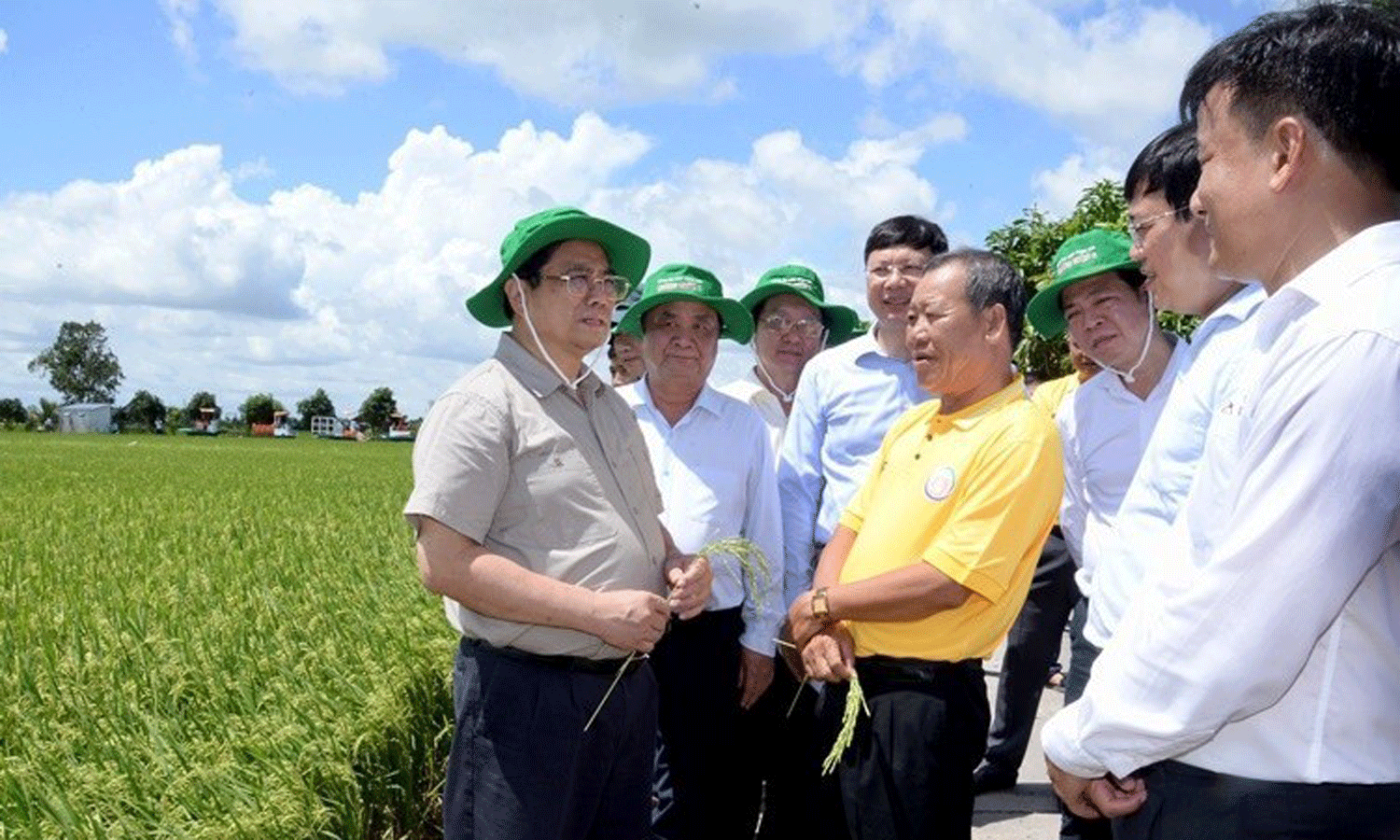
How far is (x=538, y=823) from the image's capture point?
8.21 ft

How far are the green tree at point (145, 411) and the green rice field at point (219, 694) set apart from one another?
112275 mm

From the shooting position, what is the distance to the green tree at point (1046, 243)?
40.4ft

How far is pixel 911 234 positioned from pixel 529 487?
6.95 ft

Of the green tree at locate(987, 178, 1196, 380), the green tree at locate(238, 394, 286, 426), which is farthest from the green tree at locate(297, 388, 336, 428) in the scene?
the green tree at locate(987, 178, 1196, 380)

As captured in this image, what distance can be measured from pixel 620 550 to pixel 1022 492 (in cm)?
88

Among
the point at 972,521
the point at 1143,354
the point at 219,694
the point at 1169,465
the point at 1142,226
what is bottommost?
the point at 219,694

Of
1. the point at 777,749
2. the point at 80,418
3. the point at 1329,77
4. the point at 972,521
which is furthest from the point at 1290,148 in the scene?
the point at 80,418

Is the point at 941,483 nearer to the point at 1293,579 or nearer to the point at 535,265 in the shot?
the point at 535,265

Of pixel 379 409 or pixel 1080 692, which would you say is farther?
pixel 379 409

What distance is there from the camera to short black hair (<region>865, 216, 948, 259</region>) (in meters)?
4.21

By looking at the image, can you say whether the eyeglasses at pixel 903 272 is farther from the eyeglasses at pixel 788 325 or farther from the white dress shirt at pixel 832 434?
the eyeglasses at pixel 788 325

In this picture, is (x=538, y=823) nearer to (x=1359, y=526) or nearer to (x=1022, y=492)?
(x=1022, y=492)

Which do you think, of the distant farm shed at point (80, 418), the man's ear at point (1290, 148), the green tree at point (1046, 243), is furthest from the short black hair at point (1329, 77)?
the distant farm shed at point (80, 418)

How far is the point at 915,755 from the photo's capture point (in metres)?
2.73
